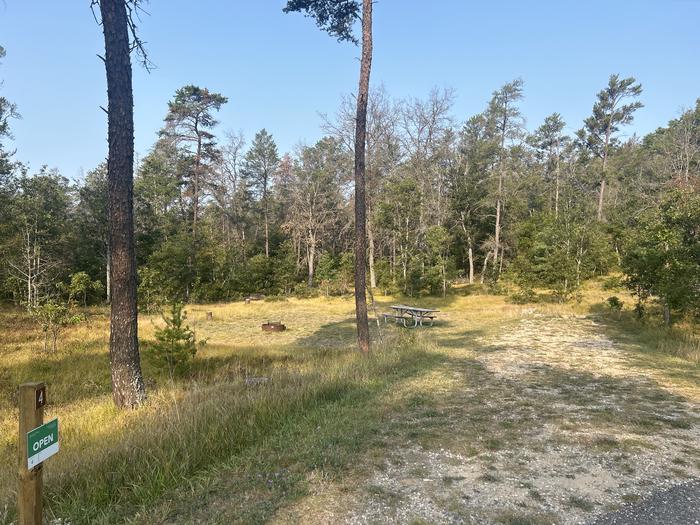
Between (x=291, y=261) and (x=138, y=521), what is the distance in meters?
31.5

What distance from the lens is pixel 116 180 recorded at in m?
5.34

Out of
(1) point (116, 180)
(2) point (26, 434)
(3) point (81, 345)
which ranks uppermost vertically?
(1) point (116, 180)

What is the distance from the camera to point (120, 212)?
17.5 feet

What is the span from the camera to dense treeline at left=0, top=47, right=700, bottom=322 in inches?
888

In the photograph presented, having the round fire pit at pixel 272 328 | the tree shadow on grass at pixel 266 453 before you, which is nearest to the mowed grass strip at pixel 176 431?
the tree shadow on grass at pixel 266 453

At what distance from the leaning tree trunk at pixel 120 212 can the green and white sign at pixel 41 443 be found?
11.4ft

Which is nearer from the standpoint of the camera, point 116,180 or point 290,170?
point 116,180

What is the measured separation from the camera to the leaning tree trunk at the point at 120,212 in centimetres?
532

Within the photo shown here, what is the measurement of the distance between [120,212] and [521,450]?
5354 mm

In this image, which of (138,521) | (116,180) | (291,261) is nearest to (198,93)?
(291,261)

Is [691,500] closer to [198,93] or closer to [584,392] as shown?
[584,392]

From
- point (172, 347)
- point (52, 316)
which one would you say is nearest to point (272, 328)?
point (52, 316)

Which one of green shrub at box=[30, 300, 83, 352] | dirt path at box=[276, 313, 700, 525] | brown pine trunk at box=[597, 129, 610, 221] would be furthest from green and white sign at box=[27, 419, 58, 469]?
brown pine trunk at box=[597, 129, 610, 221]

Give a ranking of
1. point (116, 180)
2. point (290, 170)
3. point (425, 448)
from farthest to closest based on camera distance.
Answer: point (290, 170) → point (116, 180) → point (425, 448)
